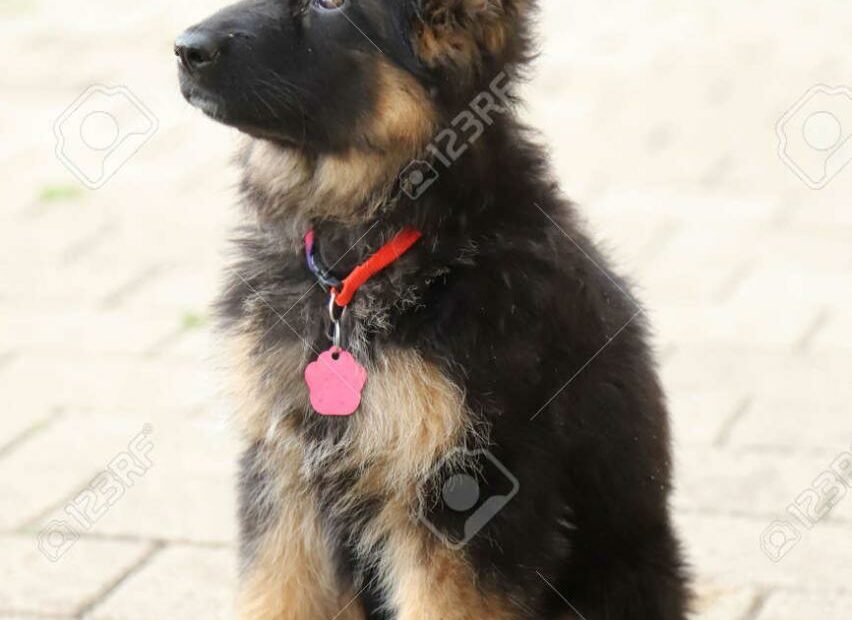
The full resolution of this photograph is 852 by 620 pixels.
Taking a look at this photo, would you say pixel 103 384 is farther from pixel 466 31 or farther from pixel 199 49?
pixel 466 31

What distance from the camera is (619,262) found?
14.8 ft

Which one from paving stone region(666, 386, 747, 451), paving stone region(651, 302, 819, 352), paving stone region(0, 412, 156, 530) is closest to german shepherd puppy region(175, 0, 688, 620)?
paving stone region(0, 412, 156, 530)

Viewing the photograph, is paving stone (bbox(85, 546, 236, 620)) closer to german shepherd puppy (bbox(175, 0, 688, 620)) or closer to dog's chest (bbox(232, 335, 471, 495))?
german shepherd puppy (bbox(175, 0, 688, 620))

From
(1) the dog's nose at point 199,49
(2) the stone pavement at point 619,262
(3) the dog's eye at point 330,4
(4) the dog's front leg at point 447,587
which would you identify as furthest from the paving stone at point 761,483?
(1) the dog's nose at point 199,49

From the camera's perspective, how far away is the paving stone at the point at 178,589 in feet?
14.9

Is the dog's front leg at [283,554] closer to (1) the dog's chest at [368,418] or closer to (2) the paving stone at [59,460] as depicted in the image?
(1) the dog's chest at [368,418]

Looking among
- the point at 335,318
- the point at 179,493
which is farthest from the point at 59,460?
the point at 335,318

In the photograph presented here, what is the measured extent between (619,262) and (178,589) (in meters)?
1.61

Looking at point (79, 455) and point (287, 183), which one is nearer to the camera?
point (287, 183)

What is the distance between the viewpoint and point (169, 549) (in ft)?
16.2

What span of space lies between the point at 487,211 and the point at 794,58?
20.4 feet

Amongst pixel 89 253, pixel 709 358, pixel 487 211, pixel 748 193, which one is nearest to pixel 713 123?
pixel 748 193

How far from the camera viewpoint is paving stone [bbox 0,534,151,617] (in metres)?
4.58

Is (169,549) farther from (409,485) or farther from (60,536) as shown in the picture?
(409,485)
